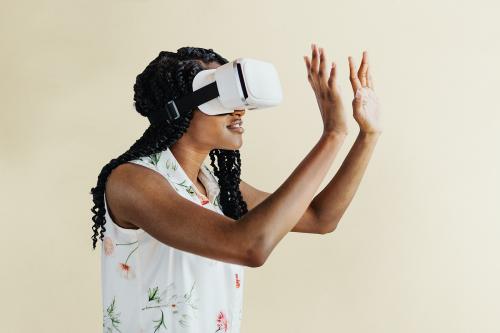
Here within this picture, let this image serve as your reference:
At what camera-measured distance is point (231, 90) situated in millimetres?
1486

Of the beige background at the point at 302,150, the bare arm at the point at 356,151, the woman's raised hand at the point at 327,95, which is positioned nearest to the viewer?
the woman's raised hand at the point at 327,95

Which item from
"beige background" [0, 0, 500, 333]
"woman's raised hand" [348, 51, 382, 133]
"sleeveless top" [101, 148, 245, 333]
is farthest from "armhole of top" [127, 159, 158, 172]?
"beige background" [0, 0, 500, 333]

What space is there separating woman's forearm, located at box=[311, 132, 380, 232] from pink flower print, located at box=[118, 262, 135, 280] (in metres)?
0.47

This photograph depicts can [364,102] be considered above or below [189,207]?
above

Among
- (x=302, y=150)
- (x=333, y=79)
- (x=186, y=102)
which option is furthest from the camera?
(x=302, y=150)

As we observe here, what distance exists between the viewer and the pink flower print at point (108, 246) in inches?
61.7

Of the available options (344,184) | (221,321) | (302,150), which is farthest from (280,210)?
(302,150)

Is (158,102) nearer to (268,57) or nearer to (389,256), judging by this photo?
(268,57)

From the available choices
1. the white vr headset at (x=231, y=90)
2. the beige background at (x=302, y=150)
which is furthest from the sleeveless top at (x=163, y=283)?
the beige background at (x=302, y=150)

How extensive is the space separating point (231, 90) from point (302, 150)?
1.04 m

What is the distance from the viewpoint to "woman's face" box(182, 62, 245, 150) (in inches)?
61.7

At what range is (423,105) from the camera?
8.24 ft

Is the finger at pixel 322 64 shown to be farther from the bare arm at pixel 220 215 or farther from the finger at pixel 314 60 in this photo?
the bare arm at pixel 220 215

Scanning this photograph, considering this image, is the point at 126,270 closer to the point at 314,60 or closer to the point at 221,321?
the point at 221,321
